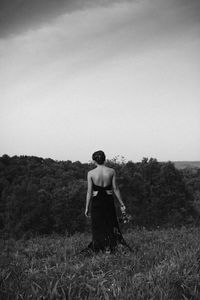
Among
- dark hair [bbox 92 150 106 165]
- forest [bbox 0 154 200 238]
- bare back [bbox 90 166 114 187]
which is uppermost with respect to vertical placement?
dark hair [bbox 92 150 106 165]

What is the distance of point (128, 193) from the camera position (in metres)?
42.4

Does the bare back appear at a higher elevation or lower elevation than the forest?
higher

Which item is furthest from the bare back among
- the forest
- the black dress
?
the forest

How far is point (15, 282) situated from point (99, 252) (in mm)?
3533

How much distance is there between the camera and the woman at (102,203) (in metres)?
7.90

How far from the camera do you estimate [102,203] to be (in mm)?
8086

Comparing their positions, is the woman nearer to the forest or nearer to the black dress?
the black dress

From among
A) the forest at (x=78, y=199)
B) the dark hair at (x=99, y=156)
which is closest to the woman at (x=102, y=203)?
the dark hair at (x=99, y=156)

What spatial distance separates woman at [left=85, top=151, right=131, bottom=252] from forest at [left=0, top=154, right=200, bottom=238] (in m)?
28.1

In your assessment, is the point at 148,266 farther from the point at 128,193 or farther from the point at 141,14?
the point at 128,193

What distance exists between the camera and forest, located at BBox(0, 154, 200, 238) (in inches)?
1558

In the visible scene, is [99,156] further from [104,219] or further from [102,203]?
[104,219]

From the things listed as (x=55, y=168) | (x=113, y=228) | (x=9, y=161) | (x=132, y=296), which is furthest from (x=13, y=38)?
(x=9, y=161)

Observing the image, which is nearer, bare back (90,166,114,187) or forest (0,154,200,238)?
bare back (90,166,114,187)
